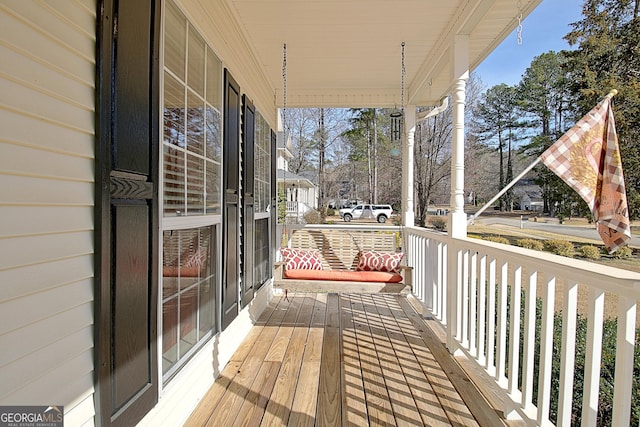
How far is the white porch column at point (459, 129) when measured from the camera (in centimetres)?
319

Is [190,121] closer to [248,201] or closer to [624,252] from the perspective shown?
[248,201]

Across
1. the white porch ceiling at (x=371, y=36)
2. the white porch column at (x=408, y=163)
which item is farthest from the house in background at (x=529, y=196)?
the white porch ceiling at (x=371, y=36)

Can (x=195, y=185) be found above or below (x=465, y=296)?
above

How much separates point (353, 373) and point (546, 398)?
1.30 meters

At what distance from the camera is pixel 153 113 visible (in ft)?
5.48

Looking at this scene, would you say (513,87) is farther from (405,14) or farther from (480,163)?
(405,14)

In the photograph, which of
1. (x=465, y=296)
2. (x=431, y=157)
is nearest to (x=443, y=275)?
(x=465, y=296)

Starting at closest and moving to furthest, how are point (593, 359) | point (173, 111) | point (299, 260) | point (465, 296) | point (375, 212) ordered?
point (593, 359) < point (173, 111) < point (465, 296) < point (299, 260) < point (375, 212)

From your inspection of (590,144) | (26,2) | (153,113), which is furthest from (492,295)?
(26,2)

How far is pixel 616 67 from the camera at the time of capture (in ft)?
17.9

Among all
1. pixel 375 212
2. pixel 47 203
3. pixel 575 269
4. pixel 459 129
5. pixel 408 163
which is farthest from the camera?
pixel 375 212

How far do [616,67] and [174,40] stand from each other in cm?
633

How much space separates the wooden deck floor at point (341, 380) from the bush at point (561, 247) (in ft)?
14.0

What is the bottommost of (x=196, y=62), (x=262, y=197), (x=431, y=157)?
(x=262, y=197)
